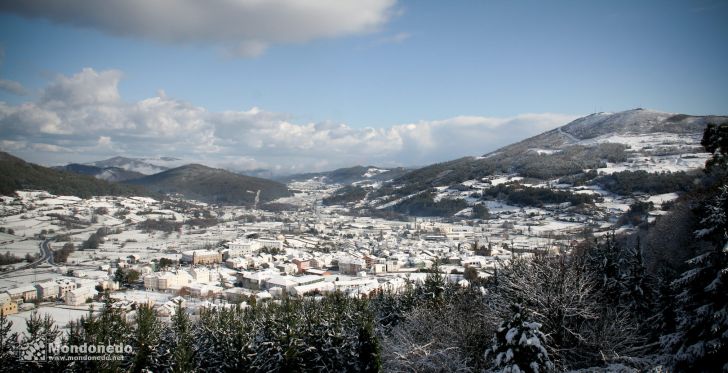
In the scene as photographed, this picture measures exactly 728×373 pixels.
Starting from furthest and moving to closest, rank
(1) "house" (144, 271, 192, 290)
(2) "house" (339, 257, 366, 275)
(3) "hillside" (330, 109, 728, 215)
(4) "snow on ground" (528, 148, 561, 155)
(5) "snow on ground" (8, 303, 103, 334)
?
(4) "snow on ground" (528, 148, 561, 155) < (3) "hillside" (330, 109, 728, 215) < (2) "house" (339, 257, 366, 275) < (1) "house" (144, 271, 192, 290) < (5) "snow on ground" (8, 303, 103, 334)

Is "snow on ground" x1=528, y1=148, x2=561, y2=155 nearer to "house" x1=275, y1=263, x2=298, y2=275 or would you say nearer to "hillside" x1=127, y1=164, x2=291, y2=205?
"hillside" x1=127, y1=164, x2=291, y2=205

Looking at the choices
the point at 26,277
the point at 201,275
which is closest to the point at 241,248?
the point at 201,275

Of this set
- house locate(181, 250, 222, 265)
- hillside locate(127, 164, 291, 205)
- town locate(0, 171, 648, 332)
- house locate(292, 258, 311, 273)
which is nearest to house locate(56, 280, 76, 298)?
town locate(0, 171, 648, 332)

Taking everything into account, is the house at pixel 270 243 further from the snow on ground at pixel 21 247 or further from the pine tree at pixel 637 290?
the pine tree at pixel 637 290

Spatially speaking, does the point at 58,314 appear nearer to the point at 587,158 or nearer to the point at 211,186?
the point at 587,158

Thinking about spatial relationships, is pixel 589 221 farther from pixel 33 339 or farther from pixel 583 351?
pixel 33 339

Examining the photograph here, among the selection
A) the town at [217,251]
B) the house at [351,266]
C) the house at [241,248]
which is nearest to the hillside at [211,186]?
the town at [217,251]
